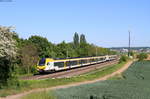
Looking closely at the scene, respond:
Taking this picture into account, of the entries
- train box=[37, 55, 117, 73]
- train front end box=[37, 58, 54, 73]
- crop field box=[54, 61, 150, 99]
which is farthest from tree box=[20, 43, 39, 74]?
crop field box=[54, 61, 150, 99]

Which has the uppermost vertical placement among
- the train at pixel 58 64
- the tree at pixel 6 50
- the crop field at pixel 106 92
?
the tree at pixel 6 50

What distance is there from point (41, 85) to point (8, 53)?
10.3 m

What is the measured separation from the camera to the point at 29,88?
2559cm

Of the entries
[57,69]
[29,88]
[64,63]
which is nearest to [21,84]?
[29,88]

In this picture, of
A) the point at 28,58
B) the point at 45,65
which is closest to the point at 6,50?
the point at 45,65

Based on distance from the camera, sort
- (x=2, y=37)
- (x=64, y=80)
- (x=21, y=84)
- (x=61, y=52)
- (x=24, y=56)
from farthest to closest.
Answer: (x=61, y=52), (x=24, y=56), (x=64, y=80), (x=21, y=84), (x=2, y=37)

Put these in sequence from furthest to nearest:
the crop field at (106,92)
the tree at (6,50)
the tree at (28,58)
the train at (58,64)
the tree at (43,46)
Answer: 1. the tree at (43,46)
2. the tree at (28,58)
3. the train at (58,64)
4. the crop field at (106,92)
5. the tree at (6,50)

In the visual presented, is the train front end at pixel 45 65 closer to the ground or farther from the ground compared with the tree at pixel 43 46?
closer to the ground

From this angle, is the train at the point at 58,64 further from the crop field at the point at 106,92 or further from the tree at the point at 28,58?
the crop field at the point at 106,92

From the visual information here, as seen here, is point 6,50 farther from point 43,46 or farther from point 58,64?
point 43,46

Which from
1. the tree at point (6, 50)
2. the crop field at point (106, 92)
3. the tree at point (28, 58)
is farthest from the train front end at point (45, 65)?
the tree at point (6, 50)

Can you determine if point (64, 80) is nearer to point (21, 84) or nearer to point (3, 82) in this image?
point (21, 84)

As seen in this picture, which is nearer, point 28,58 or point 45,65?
point 45,65

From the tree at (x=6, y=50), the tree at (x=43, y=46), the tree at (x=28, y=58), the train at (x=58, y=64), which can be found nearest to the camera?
the tree at (x=6, y=50)
